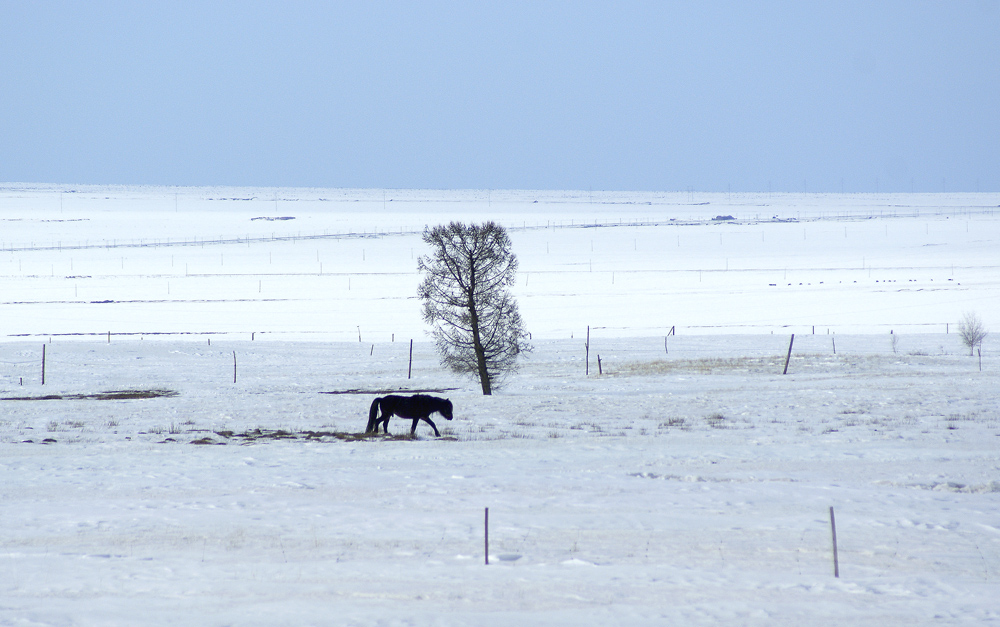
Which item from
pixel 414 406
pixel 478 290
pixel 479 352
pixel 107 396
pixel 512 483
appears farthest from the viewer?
pixel 478 290

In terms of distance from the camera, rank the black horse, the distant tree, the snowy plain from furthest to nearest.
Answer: the distant tree
the black horse
the snowy plain

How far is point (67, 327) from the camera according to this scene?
6125cm

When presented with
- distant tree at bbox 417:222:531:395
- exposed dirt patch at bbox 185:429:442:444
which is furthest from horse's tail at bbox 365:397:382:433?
distant tree at bbox 417:222:531:395

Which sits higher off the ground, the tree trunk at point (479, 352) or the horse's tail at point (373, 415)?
the tree trunk at point (479, 352)

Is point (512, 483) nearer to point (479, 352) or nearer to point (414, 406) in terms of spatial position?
point (414, 406)

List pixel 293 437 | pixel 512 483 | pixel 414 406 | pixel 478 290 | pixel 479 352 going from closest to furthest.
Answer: pixel 512 483 → pixel 414 406 → pixel 293 437 → pixel 479 352 → pixel 478 290

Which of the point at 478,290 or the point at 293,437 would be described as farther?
the point at 478,290

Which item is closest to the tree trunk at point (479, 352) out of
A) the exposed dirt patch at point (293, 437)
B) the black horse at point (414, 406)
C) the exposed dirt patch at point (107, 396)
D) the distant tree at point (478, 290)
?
the distant tree at point (478, 290)

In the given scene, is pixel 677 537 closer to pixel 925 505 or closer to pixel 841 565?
pixel 841 565

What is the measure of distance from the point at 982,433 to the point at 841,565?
37.4ft

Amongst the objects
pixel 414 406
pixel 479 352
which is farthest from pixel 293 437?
pixel 479 352

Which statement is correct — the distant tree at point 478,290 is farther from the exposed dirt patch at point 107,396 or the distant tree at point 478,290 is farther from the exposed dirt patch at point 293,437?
the exposed dirt patch at point 293,437

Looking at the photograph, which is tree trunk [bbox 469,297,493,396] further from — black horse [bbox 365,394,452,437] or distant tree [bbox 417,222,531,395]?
black horse [bbox 365,394,452,437]

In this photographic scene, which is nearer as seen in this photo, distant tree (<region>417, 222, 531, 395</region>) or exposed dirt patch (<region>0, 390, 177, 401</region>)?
exposed dirt patch (<region>0, 390, 177, 401</region>)
